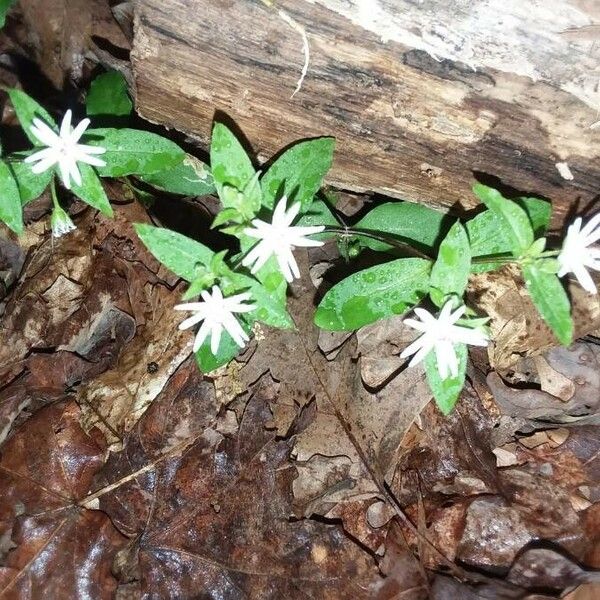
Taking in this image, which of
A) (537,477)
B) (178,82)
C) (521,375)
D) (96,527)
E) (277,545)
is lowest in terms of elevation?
(96,527)

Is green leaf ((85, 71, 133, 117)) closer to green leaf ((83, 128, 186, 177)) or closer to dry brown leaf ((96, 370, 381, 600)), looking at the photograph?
green leaf ((83, 128, 186, 177))

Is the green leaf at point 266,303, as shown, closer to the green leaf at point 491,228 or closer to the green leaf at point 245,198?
the green leaf at point 245,198

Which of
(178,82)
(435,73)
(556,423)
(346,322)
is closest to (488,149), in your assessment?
(435,73)

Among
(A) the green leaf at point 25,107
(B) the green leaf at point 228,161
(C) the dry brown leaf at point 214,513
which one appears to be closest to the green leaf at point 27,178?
(A) the green leaf at point 25,107

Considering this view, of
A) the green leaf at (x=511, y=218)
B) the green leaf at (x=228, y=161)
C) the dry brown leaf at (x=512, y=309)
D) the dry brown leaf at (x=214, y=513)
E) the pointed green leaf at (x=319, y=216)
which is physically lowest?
the dry brown leaf at (x=214, y=513)

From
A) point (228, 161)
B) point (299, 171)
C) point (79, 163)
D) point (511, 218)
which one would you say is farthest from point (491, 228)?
point (79, 163)

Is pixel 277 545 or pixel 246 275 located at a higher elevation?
pixel 246 275

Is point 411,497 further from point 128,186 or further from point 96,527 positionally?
point 128,186

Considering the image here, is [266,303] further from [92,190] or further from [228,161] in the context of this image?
[92,190]
